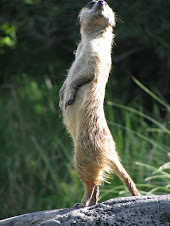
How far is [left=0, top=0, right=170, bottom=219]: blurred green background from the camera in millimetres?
5371

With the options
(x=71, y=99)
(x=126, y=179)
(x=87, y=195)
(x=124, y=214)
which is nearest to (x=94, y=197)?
(x=87, y=195)

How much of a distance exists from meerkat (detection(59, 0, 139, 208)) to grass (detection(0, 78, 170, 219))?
1748 mm

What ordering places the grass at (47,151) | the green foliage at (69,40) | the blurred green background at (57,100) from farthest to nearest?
1. the green foliage at (69,40)
2. the blurred green background at (57,100)
3. the grass at (47,151)

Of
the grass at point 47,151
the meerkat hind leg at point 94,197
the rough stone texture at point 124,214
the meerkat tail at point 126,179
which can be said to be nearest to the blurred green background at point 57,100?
the grass at point 47,151

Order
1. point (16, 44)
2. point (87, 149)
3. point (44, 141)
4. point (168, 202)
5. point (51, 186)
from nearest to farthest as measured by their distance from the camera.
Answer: point (168, 202)
point (87, 149)
point (51, 186)
point (44, 141)
point (16, 44)

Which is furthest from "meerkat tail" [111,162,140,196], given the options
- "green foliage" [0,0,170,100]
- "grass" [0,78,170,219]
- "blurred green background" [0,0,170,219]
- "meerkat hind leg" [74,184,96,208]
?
"green foliage" [0,0,170,100]

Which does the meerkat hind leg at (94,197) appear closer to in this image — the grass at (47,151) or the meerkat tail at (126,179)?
the meerkat tail at (126,179)

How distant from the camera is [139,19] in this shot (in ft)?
22.8

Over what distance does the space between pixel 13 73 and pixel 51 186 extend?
4.13 m

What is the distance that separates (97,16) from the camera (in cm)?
328

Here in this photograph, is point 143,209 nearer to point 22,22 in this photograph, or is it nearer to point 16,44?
point 22,22

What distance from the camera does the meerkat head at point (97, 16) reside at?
326 cm

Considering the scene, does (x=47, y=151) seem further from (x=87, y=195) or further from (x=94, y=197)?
(x=87, y=195)

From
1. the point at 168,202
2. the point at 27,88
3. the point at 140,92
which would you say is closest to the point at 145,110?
the point at 140,92
